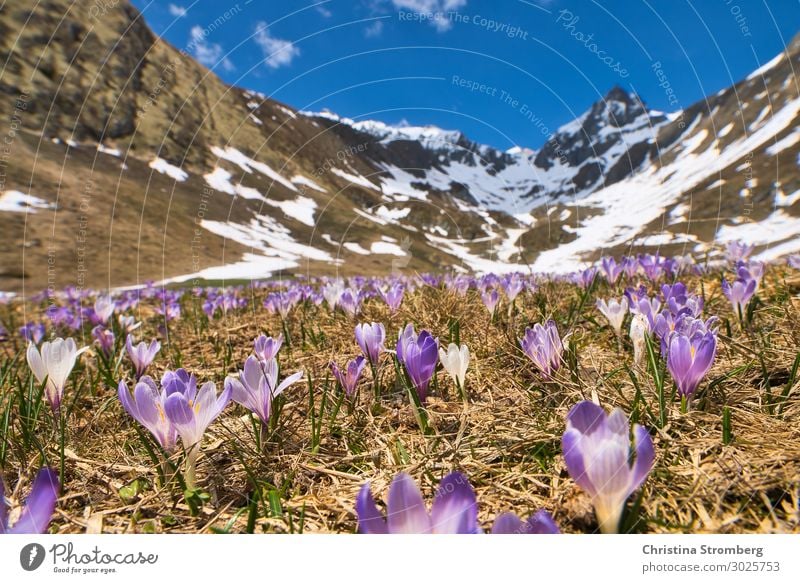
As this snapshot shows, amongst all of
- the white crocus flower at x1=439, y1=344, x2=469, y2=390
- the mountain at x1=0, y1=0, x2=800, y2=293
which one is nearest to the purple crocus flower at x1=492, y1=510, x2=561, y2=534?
the white crocus flower at x1=439, y1=344, x2=469, y2=390

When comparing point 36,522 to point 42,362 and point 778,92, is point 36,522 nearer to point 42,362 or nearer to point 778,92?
point 42,362

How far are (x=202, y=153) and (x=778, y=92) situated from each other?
113298 millimetres

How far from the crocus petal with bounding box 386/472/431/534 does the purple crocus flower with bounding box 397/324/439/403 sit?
887 millimetres

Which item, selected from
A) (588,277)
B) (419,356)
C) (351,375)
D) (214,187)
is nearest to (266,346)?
(351,375)

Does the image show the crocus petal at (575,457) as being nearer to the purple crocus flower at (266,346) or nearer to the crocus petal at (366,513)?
the crocus petal at (366,513)

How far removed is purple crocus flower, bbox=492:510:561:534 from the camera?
0.79 meters

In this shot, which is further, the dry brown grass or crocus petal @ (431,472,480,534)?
the dry brown grass

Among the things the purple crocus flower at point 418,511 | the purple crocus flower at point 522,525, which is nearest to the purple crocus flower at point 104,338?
the purple crocus flower at point 418,511

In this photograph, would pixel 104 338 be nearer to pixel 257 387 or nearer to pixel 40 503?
pixel 257 387

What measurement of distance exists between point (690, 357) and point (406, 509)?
45.8 inches

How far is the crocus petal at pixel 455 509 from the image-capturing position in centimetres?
81
